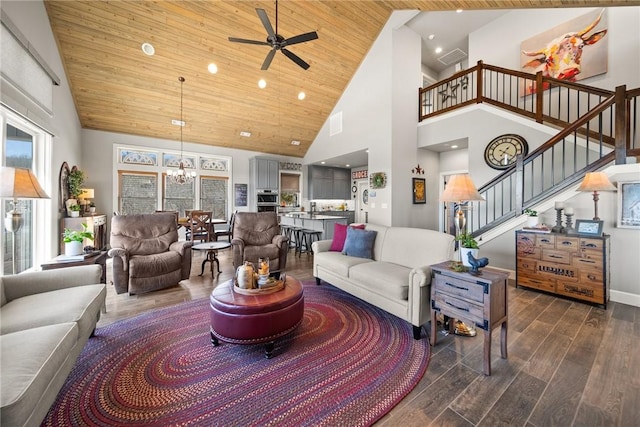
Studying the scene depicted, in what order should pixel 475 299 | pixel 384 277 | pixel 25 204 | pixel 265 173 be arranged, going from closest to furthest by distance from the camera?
pixel 475 299
pixel 384 277
pixel 25 204
pixel 265 173

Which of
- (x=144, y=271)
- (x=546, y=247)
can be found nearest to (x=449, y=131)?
(x=546, y=247)

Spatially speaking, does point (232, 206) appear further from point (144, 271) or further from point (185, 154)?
point (144, 271)

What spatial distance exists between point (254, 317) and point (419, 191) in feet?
16.9

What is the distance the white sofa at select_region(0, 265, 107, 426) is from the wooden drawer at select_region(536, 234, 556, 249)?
189 inches

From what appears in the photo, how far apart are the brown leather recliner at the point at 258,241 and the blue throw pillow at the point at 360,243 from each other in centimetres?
136

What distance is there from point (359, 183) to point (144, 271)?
24.1 feet

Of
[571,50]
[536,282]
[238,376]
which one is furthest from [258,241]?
[571,50]

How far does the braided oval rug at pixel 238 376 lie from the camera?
4.96ft

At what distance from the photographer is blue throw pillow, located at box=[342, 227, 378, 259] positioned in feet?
11.2

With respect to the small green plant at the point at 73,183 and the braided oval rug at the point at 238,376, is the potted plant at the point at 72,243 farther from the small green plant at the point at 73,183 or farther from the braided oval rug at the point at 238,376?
the small green plant at the point at 73,183

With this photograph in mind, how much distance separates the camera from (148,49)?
15.2 ft

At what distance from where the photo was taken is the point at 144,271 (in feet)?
11.0

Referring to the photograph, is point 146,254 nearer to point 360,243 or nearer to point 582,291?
point 360,243

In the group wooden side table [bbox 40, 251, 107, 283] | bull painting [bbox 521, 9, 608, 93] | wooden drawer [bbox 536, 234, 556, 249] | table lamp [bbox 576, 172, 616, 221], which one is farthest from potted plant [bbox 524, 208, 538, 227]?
wooden side table [bbox 40, 251, 107, 283]
